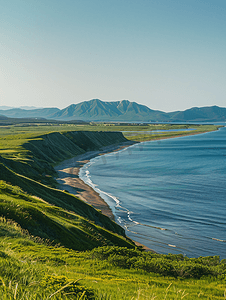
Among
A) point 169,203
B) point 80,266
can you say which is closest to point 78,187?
point 169,203

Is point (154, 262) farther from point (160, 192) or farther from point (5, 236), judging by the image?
point (160, 192)

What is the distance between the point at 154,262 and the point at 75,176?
5967cm

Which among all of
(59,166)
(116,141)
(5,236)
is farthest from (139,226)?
(116,141)

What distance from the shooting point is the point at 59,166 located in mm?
85625

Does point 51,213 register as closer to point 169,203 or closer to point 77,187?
point 169,203

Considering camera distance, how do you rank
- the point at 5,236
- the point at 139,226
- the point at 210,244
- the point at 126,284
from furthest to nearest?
the point at 139,226 → the point at 210,244 → the point at 5,236 → the point at 126,284

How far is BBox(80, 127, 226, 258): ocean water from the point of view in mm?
32178

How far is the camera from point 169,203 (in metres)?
47.2

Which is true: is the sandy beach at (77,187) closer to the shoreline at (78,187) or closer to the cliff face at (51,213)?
the shoreline at (78,187)

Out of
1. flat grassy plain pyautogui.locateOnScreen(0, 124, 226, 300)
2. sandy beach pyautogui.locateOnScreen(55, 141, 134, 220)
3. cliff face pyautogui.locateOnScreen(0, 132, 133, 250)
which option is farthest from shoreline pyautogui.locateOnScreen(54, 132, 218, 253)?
flat grassy plain pyautogui.locateOnScreen(0, 124, 226, 300)

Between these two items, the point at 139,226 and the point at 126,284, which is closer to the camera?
the point at 126,284

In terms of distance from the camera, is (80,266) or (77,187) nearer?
(80,266)

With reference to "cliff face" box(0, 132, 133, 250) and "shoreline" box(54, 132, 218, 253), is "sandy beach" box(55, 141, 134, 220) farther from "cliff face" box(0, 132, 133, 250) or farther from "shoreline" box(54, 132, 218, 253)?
"cliff face" box(0, 132, 133, 250)

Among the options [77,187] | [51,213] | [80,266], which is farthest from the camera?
[77,187]
